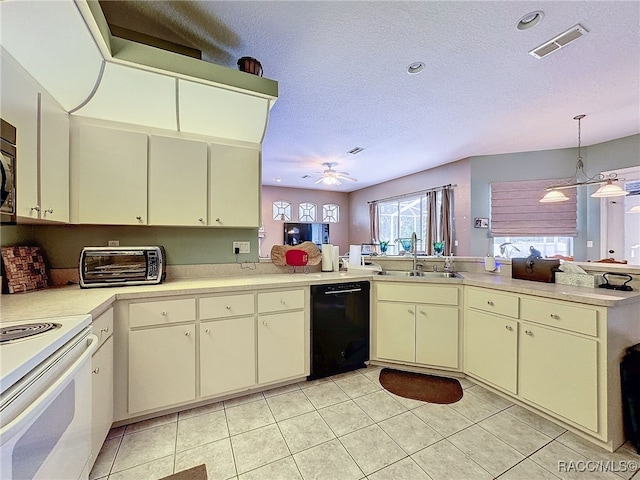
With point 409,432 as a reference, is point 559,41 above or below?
above

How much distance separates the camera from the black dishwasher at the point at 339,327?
2.25 m

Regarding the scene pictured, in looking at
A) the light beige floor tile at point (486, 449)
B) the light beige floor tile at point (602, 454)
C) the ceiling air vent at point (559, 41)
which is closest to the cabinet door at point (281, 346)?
the light beige floor tile at point (486, 449)

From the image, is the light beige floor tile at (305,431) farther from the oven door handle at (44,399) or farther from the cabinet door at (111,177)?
the cabinet door at (111,177)

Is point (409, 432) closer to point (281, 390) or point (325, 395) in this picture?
point (325, 395)

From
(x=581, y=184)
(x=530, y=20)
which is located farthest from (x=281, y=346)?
(x=581, y=184)

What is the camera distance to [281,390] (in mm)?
2156

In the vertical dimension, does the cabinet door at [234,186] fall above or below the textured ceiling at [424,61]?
below

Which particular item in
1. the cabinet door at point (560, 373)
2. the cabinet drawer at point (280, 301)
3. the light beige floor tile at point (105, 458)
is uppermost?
the cabinet drawer at point (280, 301)

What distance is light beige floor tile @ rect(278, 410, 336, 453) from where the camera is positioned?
5.20ft

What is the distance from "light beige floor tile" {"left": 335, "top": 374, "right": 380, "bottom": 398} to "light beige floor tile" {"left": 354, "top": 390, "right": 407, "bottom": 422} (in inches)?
2.1

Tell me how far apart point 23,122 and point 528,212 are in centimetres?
624

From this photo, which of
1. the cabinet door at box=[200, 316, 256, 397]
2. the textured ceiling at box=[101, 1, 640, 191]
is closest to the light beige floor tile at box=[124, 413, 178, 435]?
the cabinet door at box=[200, 316, 256, 397]

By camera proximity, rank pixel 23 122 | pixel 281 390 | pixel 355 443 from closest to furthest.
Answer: pixel 23 122
pixel 355 443
pixel 281 390

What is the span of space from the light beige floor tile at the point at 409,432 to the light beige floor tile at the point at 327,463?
337mm
